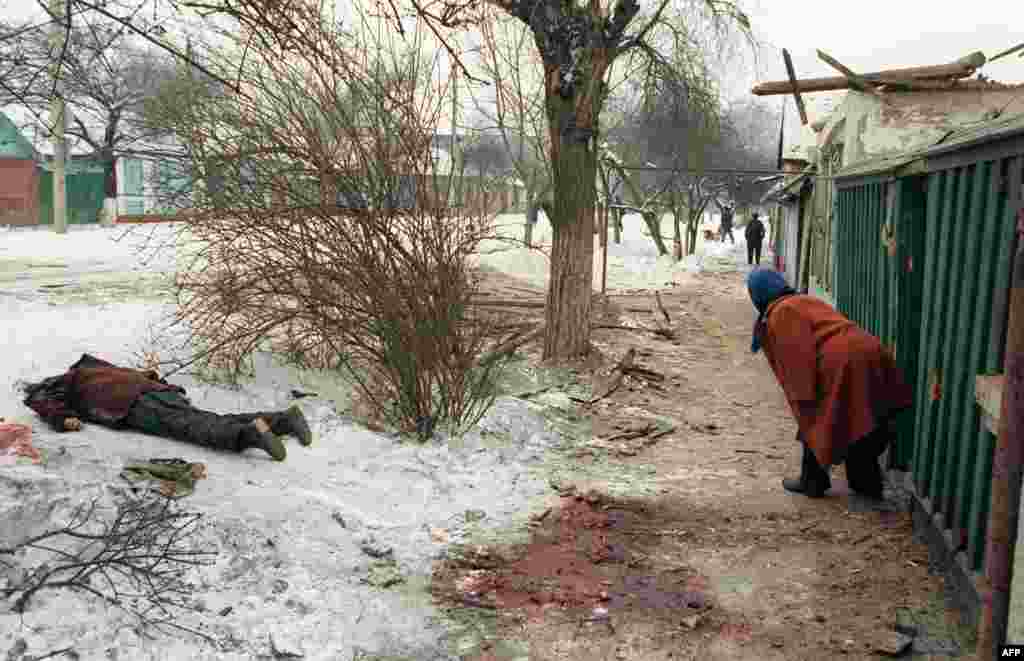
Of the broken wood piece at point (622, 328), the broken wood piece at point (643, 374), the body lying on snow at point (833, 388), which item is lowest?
the broken wood piece at point (643, 374)

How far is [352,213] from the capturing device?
5602 mm

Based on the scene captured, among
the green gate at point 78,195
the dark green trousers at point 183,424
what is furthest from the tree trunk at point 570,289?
the green gate at point 78,195

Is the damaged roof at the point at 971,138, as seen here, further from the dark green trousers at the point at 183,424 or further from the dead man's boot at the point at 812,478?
the dark green trousers at the point at 183,424

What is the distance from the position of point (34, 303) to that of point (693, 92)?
348 inches

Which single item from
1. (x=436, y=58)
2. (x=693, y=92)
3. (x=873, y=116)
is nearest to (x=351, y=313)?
(x=436, y=58)

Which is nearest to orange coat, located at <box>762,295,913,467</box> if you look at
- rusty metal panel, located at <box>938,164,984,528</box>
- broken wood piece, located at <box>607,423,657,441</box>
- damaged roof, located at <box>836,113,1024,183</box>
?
rusty metal panel, located at <box>938,164,984,528</box>

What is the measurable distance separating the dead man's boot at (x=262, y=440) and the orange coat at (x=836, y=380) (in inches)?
122

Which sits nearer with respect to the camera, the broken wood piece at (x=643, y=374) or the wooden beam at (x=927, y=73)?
the broken wood piece at (x=643, y=374)

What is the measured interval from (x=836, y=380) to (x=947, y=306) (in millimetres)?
827

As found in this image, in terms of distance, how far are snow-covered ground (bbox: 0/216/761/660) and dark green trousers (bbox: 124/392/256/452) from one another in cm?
9

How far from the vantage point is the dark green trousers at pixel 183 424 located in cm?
504

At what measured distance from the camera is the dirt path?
11.7 feet

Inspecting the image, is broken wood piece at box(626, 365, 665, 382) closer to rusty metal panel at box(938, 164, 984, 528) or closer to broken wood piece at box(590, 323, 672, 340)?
broken wood piece at box(590, 323, 672, 340)

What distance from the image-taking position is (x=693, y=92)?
1076cm
